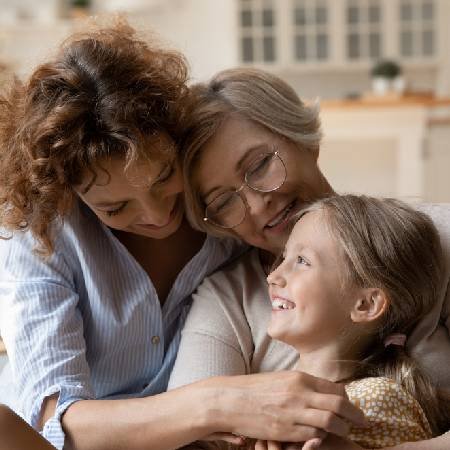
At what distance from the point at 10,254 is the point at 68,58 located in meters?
0.44

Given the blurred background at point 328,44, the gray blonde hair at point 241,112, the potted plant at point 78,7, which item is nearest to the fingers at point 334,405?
the gray blonde hair at point 241,112

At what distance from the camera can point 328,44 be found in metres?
6.98

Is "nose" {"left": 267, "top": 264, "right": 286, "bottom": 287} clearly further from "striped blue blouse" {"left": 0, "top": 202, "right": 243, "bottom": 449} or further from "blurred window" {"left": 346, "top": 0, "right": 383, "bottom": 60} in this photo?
"blurred window" {"left": 346, "top": 0, "right": 383, "bottom": 60}

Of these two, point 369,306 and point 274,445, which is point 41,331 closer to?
point 274,445

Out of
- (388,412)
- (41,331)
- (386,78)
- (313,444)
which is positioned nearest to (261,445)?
(313,444)

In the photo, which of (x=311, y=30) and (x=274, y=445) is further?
(x=311, y=30)

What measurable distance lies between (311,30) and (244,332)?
5.41m

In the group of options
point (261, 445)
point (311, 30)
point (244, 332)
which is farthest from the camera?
point (311, 30)

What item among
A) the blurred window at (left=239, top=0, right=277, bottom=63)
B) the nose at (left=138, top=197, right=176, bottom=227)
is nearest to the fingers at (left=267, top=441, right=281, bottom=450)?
the nose at (left=138, top=197, right=176, bottom=227)

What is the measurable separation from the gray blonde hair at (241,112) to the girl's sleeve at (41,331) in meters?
0.34

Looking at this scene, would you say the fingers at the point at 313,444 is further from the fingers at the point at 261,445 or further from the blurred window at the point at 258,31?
the blurred window at the point at 258,31

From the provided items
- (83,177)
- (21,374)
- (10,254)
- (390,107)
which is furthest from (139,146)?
(390,107)

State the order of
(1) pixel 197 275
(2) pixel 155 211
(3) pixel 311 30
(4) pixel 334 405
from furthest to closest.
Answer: (3) pixel 311 30 < (1) pixel 197 275 < (2) pixel 155 211 < (4) pixel 334 405

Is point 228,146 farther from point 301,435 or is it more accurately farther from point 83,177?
point 301,435
